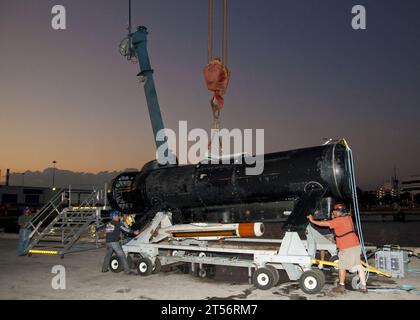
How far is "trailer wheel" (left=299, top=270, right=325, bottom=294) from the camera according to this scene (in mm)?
7620

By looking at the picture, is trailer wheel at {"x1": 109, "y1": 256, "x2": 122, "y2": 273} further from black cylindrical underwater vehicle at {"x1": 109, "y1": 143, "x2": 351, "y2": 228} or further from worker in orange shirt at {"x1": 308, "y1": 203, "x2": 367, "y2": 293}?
worker in orange shirt at {"x1": 308, "y1": 203, "x2": 367, "y2": 293}

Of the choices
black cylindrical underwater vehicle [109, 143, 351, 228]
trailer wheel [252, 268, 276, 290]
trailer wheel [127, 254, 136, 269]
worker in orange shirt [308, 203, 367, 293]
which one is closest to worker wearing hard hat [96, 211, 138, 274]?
trailer wheel [127, 254, 136, 269]

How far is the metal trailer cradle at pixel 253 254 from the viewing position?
26.1 feet

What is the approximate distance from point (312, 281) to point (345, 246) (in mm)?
1031

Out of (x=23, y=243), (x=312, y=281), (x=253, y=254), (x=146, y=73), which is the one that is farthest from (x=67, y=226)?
(x=146, y=73)

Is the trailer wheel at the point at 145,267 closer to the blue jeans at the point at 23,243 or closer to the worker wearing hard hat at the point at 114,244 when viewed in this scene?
the worker wearing hard hat at the point at 114,244

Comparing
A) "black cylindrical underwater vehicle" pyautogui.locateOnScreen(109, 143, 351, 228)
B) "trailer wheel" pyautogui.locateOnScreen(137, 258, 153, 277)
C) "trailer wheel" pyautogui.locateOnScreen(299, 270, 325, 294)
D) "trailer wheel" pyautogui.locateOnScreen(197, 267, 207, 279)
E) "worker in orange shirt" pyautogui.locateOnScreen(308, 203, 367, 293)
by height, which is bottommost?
"trailer wheel" pyautogui.locateOnScreen(197, 267, 207, 279)

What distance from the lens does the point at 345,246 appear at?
786cm

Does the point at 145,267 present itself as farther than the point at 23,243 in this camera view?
No

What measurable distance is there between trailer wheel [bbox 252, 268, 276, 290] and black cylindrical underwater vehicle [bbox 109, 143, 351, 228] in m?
1.49

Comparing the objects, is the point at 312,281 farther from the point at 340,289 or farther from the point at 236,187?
the point at 236,187
